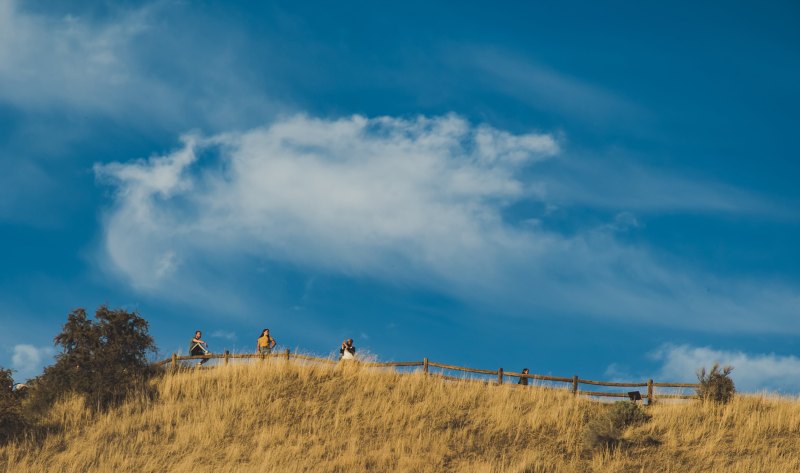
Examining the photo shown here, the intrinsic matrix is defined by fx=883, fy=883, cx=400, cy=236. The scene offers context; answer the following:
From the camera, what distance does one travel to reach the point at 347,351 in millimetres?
35062

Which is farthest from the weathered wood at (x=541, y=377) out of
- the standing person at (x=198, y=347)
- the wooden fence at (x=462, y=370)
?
the standing person at (x=198, y=347)

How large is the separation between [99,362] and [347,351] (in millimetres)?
9536

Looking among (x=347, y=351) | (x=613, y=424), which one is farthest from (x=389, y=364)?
(x=613, y=424)

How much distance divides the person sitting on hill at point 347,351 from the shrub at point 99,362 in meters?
7.60

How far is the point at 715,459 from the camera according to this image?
27.2 meters

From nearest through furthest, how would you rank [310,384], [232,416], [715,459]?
[715,459], [232,416], [310,384]

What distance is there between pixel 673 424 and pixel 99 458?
19154 mm

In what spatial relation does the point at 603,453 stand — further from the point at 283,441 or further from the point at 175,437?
the point at 175,437

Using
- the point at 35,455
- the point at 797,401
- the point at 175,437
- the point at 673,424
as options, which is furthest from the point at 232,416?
the point at 797,401

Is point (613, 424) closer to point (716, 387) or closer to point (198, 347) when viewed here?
point (716, 387)

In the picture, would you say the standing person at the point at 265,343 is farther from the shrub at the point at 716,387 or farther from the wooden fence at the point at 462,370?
the shrub at the point at 716,387

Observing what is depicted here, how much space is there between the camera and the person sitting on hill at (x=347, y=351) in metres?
34.9

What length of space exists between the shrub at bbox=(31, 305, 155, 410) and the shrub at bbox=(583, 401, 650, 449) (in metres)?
16.8

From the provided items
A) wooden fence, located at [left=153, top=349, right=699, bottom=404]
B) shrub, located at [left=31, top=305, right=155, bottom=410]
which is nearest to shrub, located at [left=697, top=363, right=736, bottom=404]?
wooden fence, located at [left=153, top=349, right=699, bottom=404]
